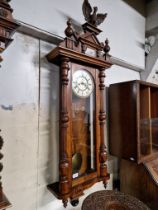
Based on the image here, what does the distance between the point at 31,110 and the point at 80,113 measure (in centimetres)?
38

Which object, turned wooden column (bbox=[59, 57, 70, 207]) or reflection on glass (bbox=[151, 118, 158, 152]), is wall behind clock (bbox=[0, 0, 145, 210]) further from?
reflection on glass (bbox=[151, 118, 158, 152])

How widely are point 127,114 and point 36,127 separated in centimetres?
87

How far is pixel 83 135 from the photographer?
1310 millimetres

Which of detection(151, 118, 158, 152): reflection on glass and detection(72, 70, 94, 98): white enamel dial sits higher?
detection(72, 70, 94, 98): white enamel dial

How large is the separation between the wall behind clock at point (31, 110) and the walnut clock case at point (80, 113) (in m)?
0.12

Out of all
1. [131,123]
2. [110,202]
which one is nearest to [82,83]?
[131,123]

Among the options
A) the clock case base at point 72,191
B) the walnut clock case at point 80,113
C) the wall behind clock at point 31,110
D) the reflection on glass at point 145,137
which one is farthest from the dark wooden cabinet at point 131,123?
the wall behind clock at point 31,110

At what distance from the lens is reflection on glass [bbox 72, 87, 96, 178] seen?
4.07ft

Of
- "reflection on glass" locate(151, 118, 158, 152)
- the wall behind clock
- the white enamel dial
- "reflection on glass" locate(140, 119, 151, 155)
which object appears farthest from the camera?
"reflection on glass" locate(151, 118, 158, 152)

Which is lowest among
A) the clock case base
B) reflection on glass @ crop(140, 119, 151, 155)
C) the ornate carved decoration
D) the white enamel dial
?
the ornate carved decoration

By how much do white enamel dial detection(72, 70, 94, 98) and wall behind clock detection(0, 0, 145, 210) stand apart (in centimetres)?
17

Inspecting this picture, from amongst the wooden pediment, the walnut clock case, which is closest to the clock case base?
the walnut clock case

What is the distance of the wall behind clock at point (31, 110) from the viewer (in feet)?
3.47

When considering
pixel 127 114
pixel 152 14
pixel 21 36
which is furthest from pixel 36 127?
pixel 152 14
